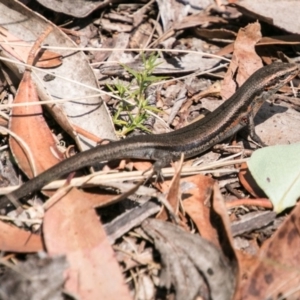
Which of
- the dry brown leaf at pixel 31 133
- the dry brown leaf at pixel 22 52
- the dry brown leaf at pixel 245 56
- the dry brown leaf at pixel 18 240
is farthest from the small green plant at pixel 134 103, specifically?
the dry brown leaf at pixel 18 240

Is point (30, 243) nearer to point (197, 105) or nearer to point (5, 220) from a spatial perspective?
point (5, 220)

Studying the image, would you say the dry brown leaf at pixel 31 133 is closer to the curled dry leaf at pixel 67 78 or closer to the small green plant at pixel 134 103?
the curled dry leaf at pixel 67 78

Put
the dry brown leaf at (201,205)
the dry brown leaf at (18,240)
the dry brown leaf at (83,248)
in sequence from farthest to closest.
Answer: the dry brown leaf at (201,205) → the dry brown leaf at (18,240) → the dry brown leaf at (83,248)

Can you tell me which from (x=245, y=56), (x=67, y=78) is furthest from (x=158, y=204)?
(x=245, y=56)

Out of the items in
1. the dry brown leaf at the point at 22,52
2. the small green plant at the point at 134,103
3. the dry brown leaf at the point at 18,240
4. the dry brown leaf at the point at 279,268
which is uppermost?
the dry brown leaf at the point at 22,52

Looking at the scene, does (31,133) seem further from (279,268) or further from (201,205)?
(279,268)

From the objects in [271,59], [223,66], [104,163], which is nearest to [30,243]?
[104,163]

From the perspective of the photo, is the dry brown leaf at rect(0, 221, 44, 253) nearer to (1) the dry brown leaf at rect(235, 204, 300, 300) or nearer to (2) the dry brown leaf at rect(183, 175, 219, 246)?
(2) the dry brown leaf at rect(183, 175, 219, 246)
